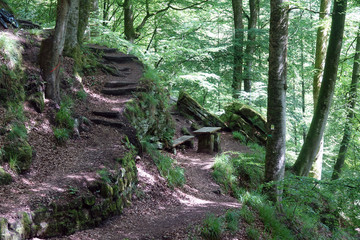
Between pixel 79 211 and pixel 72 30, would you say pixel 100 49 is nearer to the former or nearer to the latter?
pixel 72 30

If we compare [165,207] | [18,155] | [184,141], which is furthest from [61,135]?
[184,141]

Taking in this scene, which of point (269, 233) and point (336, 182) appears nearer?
point (336, 182)

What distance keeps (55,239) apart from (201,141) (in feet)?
23.5

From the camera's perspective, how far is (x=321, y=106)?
8414 mm

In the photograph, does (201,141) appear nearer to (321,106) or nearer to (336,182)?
(321,106)

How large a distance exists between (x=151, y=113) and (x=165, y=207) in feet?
10.3

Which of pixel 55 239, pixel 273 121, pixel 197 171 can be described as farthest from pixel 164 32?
pixel 55 239

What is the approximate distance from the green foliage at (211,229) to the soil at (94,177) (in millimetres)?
112

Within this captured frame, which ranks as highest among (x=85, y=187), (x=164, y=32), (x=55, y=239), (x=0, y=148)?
(x=164, y=32)

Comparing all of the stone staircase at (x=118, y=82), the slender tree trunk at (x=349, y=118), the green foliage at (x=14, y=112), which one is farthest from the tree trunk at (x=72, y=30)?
the slender tree trunk at (x=349, y=118)

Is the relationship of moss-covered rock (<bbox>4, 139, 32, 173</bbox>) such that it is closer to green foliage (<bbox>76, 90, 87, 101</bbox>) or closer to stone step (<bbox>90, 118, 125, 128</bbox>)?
stone step (<bbox>90, 118, 125, 128</bbox>)

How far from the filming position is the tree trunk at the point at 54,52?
6305 millimetres

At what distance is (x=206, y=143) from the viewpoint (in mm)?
10344

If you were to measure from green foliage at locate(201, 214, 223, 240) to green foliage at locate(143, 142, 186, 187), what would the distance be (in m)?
2.31
